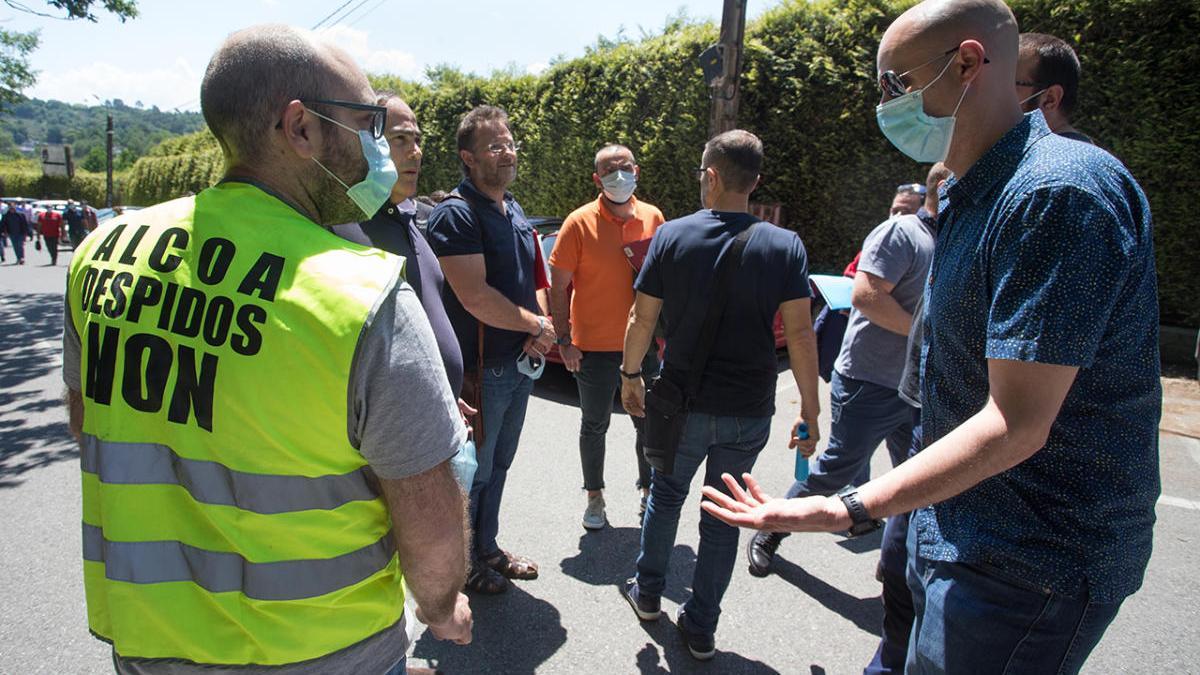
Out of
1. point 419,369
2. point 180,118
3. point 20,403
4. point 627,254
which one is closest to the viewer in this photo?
point 419,369

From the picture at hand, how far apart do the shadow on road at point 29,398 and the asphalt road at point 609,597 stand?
0.04 meters

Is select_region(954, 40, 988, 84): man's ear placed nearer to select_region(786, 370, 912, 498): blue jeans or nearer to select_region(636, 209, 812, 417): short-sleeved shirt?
select_region(636, 209, 812, 417): short-sleeved shirt

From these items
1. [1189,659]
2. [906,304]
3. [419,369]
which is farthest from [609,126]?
[419,369]

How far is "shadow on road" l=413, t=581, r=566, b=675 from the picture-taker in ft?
8.77

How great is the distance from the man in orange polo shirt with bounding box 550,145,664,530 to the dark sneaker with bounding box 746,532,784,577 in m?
0.87

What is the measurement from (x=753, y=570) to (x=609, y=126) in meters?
9.67

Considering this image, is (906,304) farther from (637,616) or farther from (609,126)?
(609,126)

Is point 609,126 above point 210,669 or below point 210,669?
above

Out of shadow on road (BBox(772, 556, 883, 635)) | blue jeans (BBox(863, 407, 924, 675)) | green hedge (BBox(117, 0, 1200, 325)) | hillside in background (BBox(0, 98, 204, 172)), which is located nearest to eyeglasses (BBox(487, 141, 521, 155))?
blue jeans (BBox(863, 407, 924, 675))

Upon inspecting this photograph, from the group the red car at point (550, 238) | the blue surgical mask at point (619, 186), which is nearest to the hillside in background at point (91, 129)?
the red car at point (550, 238)

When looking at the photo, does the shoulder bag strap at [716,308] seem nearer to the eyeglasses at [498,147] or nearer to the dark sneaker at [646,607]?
the dark sneaker at [646,607]

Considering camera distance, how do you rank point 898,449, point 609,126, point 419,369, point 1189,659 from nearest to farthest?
point 419,369, point 1189,659, point 898,449, point 609,126

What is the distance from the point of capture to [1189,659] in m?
2.76

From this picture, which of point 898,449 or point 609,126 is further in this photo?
point 609,126
